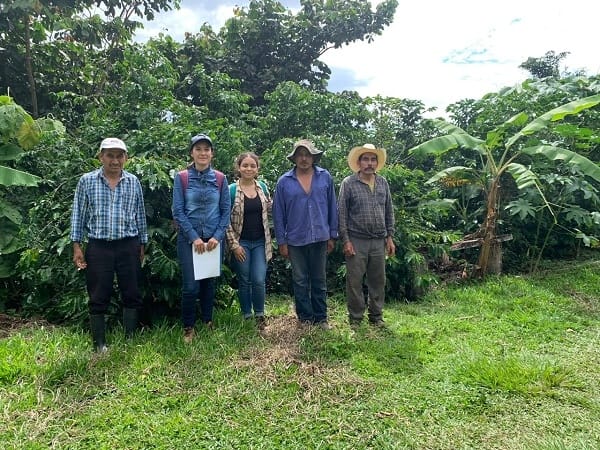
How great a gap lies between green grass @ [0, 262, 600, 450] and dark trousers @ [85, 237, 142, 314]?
41 centimetres

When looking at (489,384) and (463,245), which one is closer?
(489,384)

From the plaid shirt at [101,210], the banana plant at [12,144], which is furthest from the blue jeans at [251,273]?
the banana plant at [12,144]

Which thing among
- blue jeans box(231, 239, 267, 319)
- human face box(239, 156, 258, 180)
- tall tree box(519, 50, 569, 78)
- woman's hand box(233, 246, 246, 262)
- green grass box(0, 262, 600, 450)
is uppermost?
tall tree box(519, 50, 569, 78)

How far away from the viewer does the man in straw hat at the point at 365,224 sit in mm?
4324

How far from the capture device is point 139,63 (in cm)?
692

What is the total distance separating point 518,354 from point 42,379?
3.61 meters

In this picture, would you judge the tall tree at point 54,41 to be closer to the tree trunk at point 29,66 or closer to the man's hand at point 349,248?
the tree trunk at point 29,66

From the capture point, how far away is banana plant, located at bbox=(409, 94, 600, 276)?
6.04 m

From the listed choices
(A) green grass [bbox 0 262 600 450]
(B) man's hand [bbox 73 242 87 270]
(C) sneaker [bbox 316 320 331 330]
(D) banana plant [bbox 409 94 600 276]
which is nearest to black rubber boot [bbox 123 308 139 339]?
(A) green grass [bbox 0 262 600 450]

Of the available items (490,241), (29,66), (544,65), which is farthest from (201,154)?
(544,65)

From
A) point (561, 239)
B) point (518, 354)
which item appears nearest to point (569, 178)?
point (561, 239)

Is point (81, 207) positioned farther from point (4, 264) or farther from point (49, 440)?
point (4, 264)

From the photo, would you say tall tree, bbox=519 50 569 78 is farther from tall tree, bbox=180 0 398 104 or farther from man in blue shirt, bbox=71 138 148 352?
man in blue shirt, bbox=71 138 148 352

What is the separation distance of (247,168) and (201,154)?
0.43m
